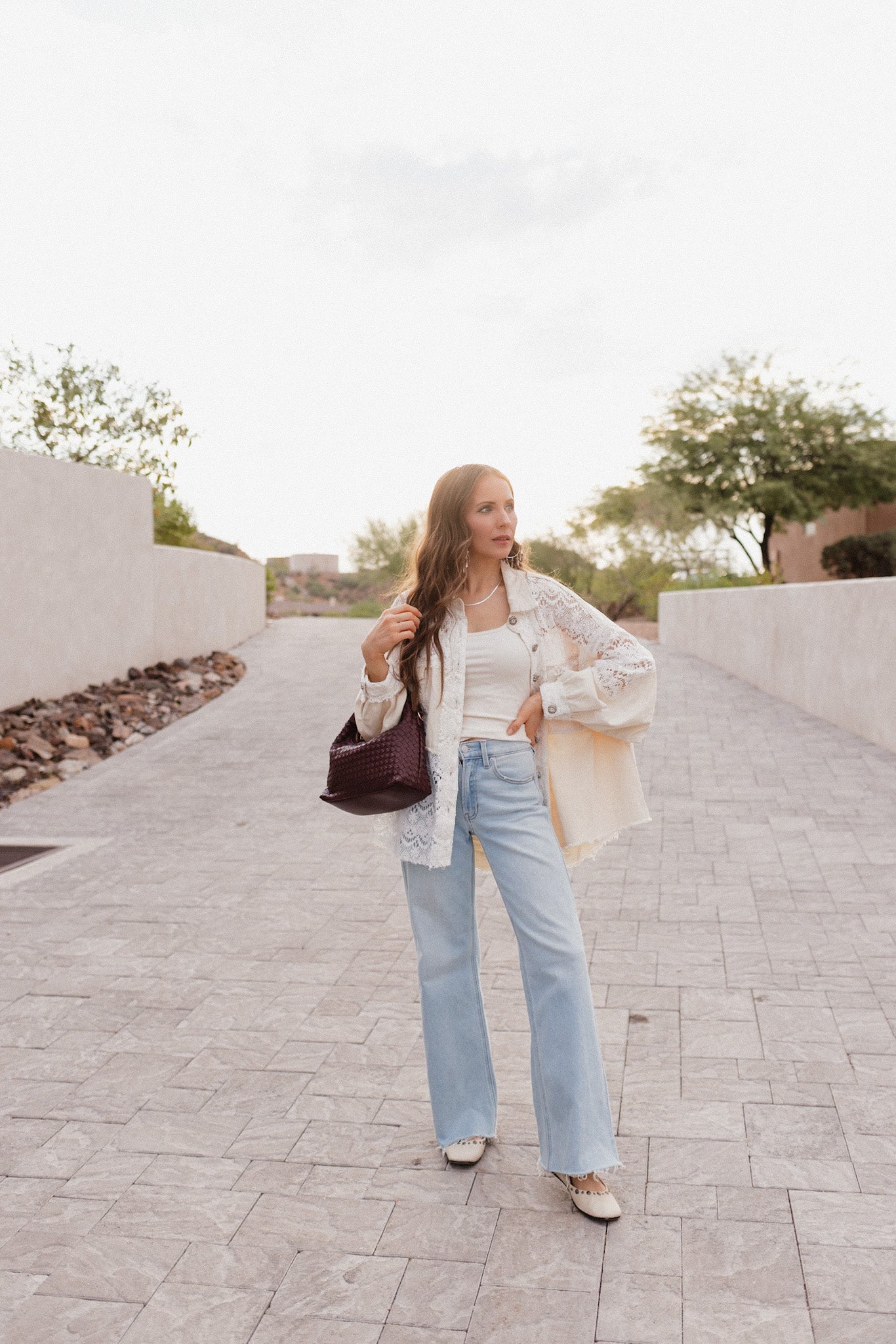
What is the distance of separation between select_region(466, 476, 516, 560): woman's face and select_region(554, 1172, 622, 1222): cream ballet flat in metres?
1.56

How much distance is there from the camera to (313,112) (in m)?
11.4

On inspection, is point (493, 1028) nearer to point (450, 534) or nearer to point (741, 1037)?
point (741, 1037)

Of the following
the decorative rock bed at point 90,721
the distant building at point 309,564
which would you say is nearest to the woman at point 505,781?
the decorative rock bed at point 90,721

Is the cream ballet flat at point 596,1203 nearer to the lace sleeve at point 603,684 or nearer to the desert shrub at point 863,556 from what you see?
the lace sleeve at point 603,684

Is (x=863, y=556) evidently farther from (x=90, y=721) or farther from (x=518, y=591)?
(x=518, y=591)

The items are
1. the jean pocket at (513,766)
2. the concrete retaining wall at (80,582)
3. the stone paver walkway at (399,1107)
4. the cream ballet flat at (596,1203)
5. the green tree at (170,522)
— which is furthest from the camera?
the green tree at (170,522)

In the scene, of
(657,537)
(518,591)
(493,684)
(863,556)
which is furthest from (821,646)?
(657,537)

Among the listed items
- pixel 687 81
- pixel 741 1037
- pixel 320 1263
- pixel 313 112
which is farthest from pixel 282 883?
pixel 687 81

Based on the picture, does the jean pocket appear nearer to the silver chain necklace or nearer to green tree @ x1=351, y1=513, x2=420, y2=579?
the silver chain necklace

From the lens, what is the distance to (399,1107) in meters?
3.55

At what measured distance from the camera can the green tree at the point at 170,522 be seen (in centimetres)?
1702

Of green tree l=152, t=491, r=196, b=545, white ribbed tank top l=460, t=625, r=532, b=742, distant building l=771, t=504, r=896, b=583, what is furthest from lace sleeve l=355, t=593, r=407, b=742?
distant building l=771, t=504, r=896, b=583

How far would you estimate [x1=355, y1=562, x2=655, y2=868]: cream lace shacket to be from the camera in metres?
2.99

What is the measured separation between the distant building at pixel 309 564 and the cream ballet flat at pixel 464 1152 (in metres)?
42.6
